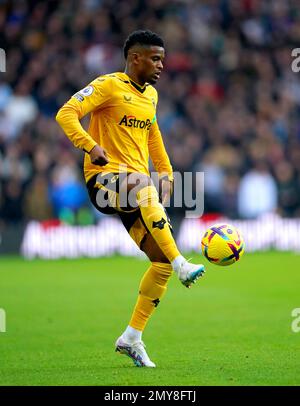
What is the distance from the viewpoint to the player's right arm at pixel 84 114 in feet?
23.4

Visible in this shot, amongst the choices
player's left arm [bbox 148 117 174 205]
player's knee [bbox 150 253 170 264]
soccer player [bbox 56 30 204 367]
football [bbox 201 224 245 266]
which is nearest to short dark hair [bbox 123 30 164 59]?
soccer player [bbox 56 30 204 367]

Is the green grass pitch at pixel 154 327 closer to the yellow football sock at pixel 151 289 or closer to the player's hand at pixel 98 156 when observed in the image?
the yellow football sock at pixel 151 289

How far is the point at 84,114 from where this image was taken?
7.40 m

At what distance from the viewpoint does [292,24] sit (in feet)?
74.7

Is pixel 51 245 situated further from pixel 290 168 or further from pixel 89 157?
pixel 89 157

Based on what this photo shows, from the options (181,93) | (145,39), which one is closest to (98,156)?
(145,39)

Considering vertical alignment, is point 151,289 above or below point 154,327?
above

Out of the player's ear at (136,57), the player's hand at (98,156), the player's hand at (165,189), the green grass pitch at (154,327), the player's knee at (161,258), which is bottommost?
the green grass pitch at (154,327)

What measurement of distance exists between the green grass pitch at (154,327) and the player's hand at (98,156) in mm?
1534

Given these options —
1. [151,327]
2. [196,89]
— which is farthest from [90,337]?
[196,89]

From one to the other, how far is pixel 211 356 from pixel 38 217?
10.3 m

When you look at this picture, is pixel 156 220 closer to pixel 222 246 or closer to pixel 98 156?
pixel 222 246

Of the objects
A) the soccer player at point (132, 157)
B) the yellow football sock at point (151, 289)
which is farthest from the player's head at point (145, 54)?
the yellow football sock at point (151, 289)

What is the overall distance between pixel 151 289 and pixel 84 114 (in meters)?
1.45
